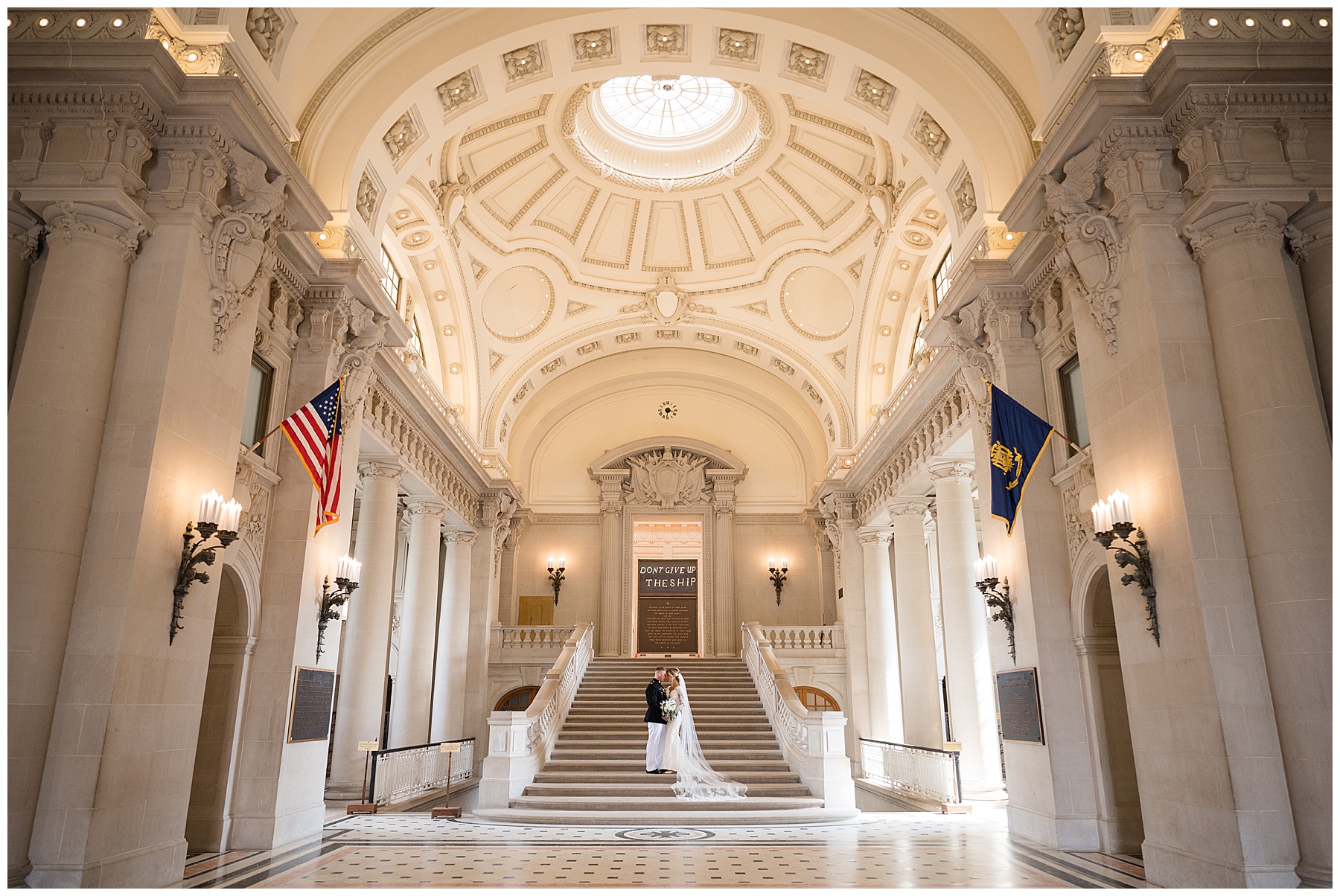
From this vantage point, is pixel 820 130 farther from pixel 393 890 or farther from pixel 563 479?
pixel 393 890

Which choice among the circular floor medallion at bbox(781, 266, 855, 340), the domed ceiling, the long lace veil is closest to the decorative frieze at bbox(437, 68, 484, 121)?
the domed ceiling

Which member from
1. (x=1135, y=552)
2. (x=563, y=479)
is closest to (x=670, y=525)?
(x=563, y=479)

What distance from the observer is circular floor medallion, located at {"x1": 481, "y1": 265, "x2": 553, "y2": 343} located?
19266mm

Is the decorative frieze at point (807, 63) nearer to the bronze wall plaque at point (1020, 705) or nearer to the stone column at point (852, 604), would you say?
the bronze wall plaque at point (1020, 705)

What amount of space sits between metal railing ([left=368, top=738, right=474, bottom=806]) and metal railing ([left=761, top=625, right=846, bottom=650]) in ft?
26.1

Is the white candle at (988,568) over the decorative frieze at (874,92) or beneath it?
beneath

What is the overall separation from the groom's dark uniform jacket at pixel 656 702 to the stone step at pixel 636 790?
0.90 metres

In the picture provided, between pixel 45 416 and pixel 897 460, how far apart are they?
14.2 meters

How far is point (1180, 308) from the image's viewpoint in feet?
25.1

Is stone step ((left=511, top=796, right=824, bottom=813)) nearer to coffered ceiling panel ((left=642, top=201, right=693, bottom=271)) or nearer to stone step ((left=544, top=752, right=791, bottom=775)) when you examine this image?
stone step ((left=544, top=752, right=791, bottom=775))

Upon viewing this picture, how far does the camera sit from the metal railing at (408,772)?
497 inches

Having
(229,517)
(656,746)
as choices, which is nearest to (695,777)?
(656,746)

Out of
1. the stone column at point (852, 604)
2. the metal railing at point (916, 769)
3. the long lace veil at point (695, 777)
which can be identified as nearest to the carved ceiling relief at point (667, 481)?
the stone column at point (852, 604)

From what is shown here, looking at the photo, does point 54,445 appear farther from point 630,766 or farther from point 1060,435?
point 1060,435
